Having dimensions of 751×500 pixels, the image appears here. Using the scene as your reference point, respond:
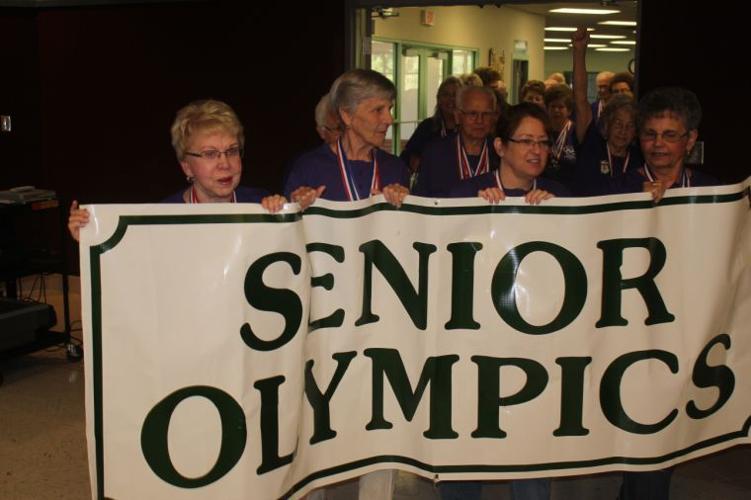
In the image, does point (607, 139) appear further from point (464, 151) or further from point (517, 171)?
point (517, 171)

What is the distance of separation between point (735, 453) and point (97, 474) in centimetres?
283

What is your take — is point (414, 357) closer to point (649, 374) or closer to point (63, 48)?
point (649, 374)

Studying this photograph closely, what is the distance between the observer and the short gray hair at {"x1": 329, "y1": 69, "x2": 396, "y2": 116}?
3078mm

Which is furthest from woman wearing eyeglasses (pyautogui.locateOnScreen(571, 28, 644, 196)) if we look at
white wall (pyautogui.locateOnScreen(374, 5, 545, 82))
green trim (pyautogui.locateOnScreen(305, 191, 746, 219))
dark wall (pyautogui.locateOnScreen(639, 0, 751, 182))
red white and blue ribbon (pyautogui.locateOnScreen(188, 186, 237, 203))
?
white wall (pyautogui.locateOnScreen(374, 5, 545, 82))

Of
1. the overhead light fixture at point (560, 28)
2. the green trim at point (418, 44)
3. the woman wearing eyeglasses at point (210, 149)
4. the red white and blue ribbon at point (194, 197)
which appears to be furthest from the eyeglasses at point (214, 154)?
the overhead light fixture at point (560, 28)

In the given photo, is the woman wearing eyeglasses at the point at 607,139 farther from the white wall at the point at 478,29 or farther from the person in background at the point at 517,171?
the white wall at the point at 478,29

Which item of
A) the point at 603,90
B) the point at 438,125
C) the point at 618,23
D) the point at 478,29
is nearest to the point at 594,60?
the point at 618,23

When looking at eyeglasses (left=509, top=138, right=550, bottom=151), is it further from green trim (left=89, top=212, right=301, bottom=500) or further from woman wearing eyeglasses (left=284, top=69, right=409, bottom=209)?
green trim (left=89, top=212, right=301, bottom=500)

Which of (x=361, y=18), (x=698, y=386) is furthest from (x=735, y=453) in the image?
(x=361, y=18)

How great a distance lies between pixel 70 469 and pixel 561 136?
3091 millimetres

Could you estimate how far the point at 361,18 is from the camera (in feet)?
20.9

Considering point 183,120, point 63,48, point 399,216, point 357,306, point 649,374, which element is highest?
point 63,48

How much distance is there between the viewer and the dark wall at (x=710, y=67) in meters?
5.28

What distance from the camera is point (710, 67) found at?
210 inches
